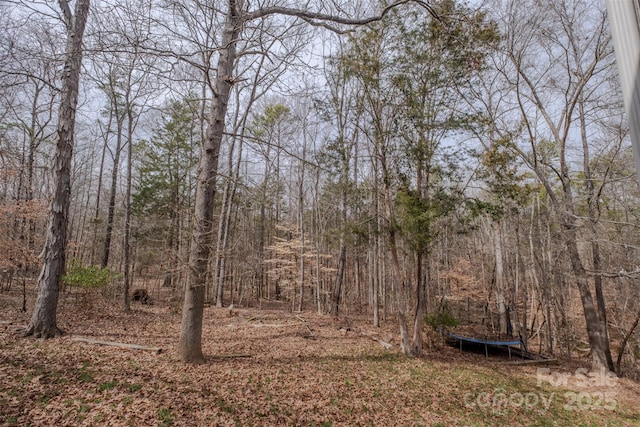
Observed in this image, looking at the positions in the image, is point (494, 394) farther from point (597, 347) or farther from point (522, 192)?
point (522, 192)

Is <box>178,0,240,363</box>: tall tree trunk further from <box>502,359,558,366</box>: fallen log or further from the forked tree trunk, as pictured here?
<box>502,359,558,366</box>: fallen log

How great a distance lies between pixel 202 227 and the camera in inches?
182

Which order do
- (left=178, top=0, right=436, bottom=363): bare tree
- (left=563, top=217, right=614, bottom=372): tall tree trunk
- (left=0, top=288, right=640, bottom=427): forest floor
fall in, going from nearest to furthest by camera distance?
(left=0, top=288, right=640, bottom=427): forest floor, (left=178, top=0, right=436, bottom=363): bare tree, (left=563, top=217, right=614, bottom=372): tall tree trunk

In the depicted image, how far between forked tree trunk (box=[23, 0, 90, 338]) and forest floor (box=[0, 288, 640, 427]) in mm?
408

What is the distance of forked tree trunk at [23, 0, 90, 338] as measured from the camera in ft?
16.8

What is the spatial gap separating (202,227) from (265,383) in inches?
106

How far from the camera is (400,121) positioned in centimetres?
790

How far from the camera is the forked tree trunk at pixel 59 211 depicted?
5133 mm

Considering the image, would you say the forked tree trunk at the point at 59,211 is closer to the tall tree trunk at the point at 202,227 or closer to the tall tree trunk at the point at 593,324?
the tall tree trunk at the point at 202,227

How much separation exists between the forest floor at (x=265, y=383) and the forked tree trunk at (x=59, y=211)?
408 mm

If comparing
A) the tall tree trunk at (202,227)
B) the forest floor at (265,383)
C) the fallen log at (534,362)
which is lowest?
the fallen log at (534,362)

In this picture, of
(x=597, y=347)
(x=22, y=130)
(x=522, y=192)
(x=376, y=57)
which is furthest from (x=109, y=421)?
(x=22, y=130)

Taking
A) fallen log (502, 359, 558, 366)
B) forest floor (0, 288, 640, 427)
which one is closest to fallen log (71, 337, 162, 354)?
forest floor (0, 288, 640, 427)

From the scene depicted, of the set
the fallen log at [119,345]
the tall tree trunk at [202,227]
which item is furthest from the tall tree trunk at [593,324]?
the fallen log at [119,345]
